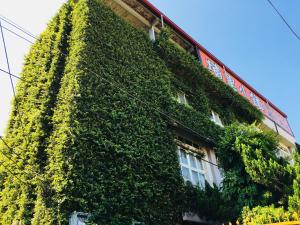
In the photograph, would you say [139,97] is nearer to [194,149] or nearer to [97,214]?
[194,149]

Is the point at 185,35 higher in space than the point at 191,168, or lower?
higher

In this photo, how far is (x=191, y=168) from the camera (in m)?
10.0

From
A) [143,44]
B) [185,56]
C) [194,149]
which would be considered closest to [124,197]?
[194,149]

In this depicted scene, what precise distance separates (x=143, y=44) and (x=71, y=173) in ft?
21.3

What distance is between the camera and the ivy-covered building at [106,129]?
625cm

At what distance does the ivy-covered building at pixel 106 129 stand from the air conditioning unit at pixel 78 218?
0.14m

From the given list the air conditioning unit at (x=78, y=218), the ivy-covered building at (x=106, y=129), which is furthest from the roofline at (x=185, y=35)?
the air conditioning unit at (x=78, y=218)

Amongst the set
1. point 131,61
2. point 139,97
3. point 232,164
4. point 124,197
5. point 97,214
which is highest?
point 131,61

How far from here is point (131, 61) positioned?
32.1 feet

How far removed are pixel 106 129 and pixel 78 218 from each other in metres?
2.27

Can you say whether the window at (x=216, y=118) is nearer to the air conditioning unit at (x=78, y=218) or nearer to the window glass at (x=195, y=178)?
the window glass at (x=195, y=178)

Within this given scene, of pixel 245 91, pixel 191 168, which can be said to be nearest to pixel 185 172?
pixel 191 168

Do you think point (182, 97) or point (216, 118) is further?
point (216, 118)

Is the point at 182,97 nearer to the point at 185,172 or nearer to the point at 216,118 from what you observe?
the point at 216,118
